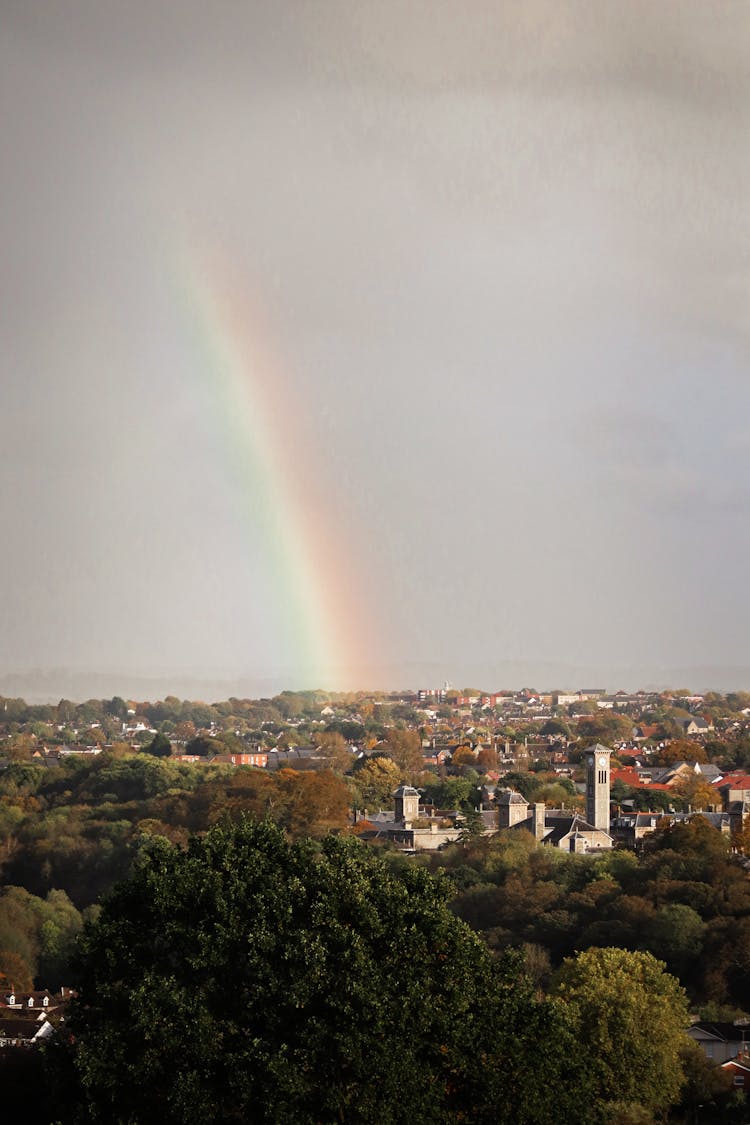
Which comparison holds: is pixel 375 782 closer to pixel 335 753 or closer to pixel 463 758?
pixel 463 758

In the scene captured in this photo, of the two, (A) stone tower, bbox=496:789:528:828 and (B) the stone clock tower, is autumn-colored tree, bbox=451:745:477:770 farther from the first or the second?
(A) stone tower, bbox=496:789:528:828

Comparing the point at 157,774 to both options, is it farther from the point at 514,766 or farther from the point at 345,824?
the point at 514,766

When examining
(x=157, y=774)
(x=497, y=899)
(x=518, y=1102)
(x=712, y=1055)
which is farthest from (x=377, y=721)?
(x=518, y=1102)

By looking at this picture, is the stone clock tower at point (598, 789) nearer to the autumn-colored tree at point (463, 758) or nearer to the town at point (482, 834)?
the town at point (482, 834)

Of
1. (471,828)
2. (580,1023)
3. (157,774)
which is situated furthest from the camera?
(157,774)

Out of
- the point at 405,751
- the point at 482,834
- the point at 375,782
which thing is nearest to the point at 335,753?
the point at 405,751

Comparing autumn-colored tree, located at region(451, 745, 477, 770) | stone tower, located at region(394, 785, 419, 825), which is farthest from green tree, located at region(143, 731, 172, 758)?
stone tower, located at region(394, 785, 419, 825)

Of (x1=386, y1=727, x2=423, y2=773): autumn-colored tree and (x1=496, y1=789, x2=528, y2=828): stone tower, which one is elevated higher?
(x1=386, y1=727, x2=423, y2=773): autumn-colored tree
